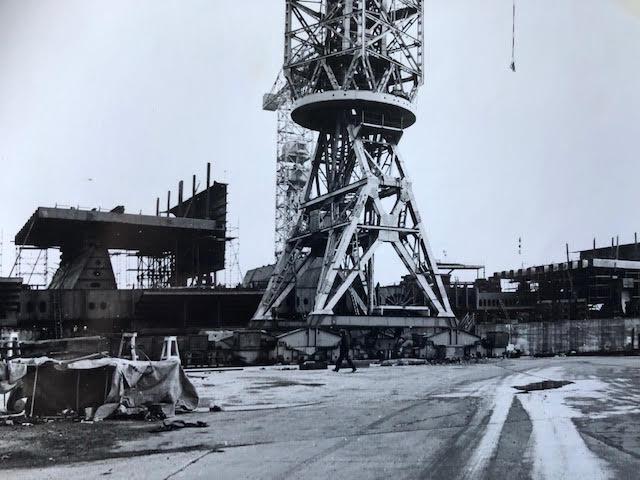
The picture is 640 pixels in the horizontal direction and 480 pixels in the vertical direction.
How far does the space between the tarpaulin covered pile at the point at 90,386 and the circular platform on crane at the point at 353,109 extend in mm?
29720

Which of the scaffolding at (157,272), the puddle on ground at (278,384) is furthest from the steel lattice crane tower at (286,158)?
the puddle on ground at (278,384)

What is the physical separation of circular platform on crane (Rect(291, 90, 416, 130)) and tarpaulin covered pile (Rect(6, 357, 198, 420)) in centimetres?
2972

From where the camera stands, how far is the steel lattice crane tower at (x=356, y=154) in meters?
39.9

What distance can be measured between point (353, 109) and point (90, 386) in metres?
32.2

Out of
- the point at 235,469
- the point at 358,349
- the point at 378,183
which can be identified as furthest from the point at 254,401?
the point at 378,183

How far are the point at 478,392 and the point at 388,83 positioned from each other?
29.2 m

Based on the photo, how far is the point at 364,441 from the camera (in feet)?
33.1

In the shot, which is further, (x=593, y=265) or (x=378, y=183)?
(x=593, y=265)

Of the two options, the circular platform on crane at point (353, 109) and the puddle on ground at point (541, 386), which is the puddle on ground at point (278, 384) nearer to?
the puddle on ground at point (541, 386)

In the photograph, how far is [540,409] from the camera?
13.4 m

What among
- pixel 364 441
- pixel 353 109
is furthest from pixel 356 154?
pixel 364 441

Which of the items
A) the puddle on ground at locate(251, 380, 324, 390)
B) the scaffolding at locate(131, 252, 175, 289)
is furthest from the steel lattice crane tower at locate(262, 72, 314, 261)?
the puddle on ground at locate(251, 380, 324, 390)

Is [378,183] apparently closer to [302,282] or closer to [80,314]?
[302,282]

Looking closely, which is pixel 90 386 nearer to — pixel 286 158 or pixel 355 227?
pixel 355 227
